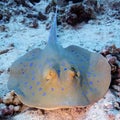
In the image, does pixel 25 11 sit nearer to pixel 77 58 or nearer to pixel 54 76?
pixel 77 58

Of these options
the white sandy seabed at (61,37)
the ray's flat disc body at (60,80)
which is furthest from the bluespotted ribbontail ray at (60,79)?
the white sandy seabed at (61,37)

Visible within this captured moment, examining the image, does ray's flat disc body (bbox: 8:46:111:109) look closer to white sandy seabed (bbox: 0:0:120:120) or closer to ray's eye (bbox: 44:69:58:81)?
ray's eye (bbox: 44:69:58:81)

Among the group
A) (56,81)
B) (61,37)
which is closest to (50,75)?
(56,81)

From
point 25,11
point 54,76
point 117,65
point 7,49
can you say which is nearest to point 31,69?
point 54,76

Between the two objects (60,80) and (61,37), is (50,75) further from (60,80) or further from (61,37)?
(61,37)

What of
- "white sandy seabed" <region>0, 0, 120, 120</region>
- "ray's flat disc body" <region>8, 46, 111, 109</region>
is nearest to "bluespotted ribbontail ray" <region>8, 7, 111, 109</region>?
"ray's flat disc body" <region>8, 46, 111, 109</region>

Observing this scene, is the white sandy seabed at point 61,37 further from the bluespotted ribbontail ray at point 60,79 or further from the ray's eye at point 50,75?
the ray's eye at point 50,75

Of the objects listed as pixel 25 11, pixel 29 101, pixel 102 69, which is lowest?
pixel 29 101

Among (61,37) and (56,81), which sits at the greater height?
(61,37)
